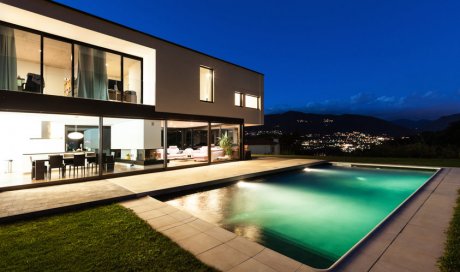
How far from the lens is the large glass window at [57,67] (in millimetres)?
7993

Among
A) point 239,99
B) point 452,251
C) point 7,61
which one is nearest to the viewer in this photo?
point 452,251

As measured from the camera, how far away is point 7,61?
22.5 feet

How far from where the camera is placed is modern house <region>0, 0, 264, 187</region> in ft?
23.5

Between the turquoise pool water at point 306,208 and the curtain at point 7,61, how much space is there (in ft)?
19.8

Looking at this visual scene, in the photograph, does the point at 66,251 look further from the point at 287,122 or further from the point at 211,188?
the point at 287,122

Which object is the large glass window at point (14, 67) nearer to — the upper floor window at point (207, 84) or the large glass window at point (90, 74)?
the large glass window at point (90, 74)

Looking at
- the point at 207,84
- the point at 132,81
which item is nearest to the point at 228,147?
the point at 207,84

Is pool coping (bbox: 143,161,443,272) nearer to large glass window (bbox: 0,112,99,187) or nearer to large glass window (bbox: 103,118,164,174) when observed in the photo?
large glass window (bbox: 103,118,164,174)

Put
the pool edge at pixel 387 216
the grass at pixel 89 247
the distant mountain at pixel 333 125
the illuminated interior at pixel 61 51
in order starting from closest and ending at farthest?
1. the grass at pixel 89 247
2. the pool edge at pixel 387 216
3. the illuminated interior at pixel 61 51
4. the distant mountain at pixel 333 125

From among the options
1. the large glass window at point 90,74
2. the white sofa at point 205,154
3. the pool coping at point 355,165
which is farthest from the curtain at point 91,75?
the white sofa at point 205,154

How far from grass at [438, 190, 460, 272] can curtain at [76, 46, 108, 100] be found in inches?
390

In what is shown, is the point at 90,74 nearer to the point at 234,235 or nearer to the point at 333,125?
the point at 234,235

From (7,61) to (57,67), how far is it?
341cm

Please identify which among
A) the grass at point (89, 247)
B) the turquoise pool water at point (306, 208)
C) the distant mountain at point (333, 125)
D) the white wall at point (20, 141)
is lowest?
the turquoise pool water at point (306, 208)
